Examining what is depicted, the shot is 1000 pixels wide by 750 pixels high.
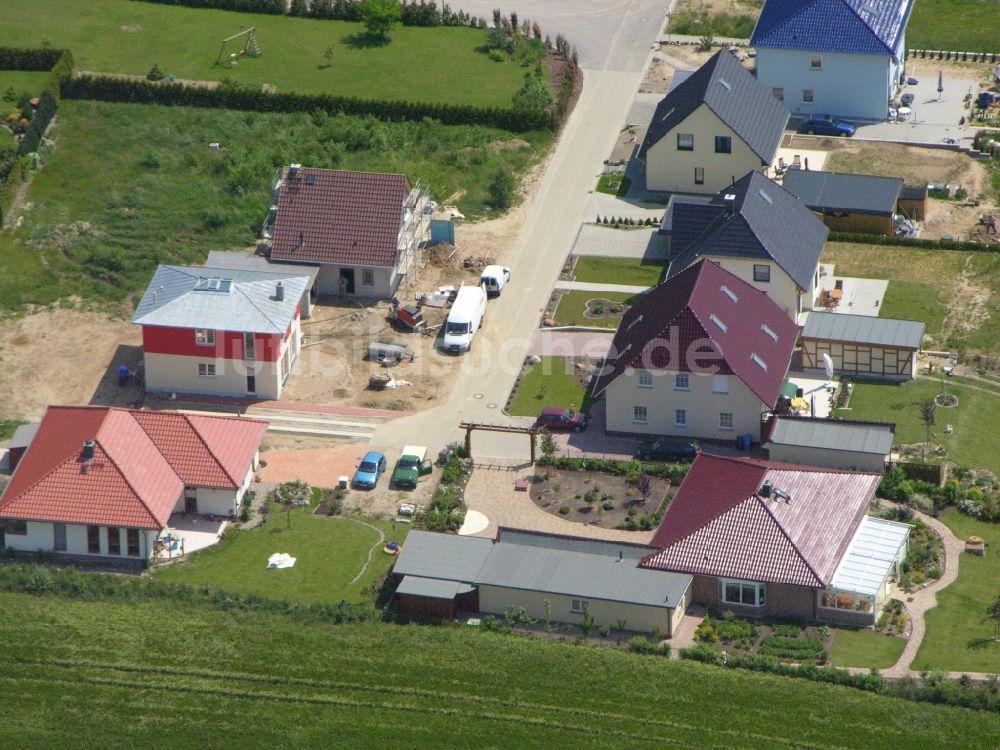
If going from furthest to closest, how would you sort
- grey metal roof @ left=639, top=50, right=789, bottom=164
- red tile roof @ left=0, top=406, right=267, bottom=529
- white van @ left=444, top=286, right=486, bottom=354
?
grey metal roof @ left=639, top=50, right=789, bottom=164 < white van @ left=444, top=286, right=486, bottom=354 < red tile roof @ left=0, top=406, right=267, bottom=529

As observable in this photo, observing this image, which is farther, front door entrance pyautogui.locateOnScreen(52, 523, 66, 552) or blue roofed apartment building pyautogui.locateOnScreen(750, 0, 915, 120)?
blue roofed apartment building pyautogui.locateOnScreen(750, 0, 915, 120)

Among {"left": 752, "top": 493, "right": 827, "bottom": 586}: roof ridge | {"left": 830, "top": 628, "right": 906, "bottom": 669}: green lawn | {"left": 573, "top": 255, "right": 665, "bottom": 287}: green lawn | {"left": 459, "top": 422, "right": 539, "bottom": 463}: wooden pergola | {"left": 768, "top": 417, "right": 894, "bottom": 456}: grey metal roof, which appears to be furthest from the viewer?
{"left": 573, "top": 255, "right": 665, "bottom": 287}: green lawn

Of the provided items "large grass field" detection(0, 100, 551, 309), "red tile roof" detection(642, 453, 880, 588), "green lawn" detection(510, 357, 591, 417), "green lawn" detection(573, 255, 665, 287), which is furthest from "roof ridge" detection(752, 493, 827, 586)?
"large grass field" detection(0, 100, 551, 309)

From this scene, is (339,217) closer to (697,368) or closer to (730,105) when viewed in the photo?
(697,368)

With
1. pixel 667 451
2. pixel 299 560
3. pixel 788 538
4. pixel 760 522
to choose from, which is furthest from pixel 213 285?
pixel 788 538

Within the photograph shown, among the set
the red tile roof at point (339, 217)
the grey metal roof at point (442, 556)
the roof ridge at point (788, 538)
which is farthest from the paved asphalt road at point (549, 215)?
the roof ridge at point (788, 538)

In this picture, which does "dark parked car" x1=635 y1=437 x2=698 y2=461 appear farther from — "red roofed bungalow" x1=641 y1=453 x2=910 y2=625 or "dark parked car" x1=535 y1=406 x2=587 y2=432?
"red roofed bungalow" x1=641 y1=453 x2=910 y2=625
